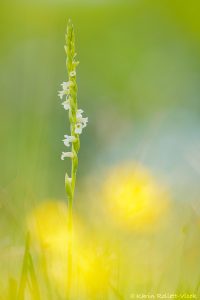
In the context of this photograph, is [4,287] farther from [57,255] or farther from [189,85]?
[189,85]

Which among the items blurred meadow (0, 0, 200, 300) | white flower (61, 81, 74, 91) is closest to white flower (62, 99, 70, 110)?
white flower (61, 81, 74, 91)

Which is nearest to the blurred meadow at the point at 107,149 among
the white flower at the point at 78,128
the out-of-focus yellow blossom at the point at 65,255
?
the out-of-focus yellow blossom at the point at 65,255

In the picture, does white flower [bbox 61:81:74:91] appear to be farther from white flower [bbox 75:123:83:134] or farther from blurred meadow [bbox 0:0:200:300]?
blurred meadow [bbox 0:0:200:300]

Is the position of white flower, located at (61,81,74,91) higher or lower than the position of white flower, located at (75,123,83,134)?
higher

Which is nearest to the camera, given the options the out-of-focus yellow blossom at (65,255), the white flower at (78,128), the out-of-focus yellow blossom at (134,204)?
the out-of-focus yellow blossom at (65,255)

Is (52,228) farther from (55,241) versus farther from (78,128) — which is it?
(78,128)

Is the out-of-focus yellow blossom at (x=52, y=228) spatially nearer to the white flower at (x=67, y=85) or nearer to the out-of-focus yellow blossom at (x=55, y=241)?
the out-of-focus yellow blossom at (x=55, y=241)

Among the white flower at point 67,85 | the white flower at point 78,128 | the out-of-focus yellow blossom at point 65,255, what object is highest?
the white flower at point 67,85

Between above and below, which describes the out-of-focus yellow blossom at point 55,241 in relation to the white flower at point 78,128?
below

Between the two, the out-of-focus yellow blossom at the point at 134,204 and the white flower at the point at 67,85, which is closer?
the white flower at the point at 67,85
